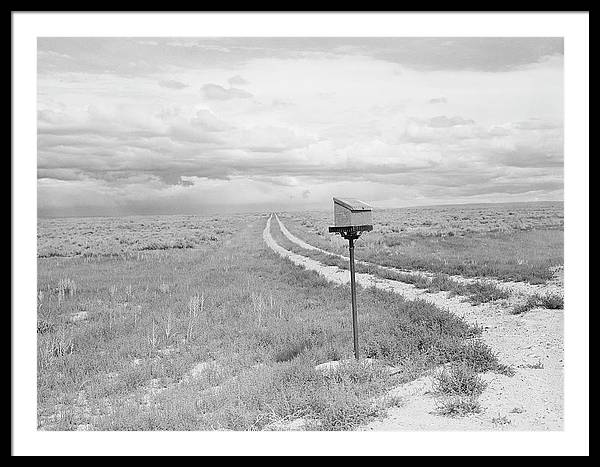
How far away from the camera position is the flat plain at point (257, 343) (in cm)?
446

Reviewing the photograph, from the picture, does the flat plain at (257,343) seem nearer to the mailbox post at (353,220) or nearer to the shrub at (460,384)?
the shrub at (460,384)

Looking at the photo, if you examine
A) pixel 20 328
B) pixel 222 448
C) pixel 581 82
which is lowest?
pixel 222 448

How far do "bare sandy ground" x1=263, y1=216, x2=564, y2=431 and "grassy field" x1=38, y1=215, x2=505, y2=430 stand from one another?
198mm

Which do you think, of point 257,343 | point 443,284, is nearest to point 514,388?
point 257,343

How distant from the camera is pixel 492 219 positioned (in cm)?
2080

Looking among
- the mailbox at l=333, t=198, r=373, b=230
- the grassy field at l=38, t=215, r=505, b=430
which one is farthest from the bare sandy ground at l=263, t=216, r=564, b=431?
the mailbox at l=333, t=198, r=373, b=230

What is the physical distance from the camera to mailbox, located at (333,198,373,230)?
203 inches

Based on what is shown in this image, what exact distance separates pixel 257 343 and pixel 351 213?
2.19 metres

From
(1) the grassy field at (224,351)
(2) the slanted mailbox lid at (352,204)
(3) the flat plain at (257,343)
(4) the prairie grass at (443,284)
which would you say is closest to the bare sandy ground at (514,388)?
(3) the flat plain at (257,343)

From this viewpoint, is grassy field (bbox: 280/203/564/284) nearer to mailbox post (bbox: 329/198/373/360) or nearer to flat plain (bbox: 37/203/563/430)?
flat plain (bbox: 37/203/563/430)
